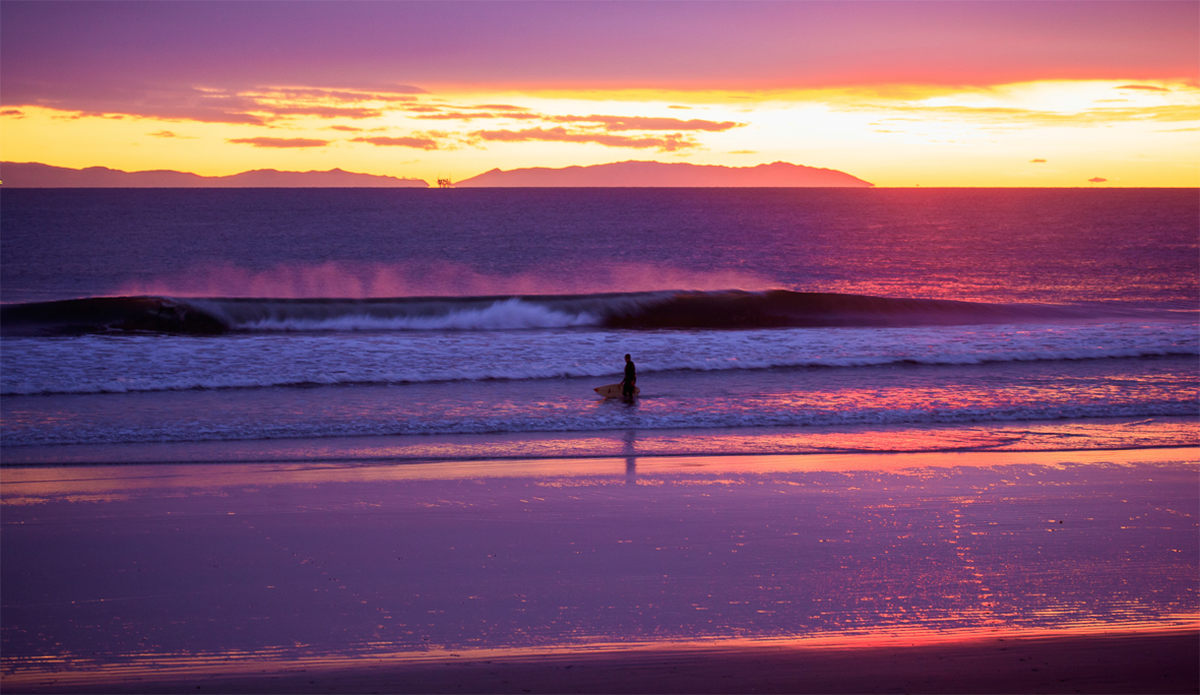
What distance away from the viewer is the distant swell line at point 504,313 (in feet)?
73.2

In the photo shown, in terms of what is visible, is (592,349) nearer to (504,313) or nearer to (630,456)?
(504,313)

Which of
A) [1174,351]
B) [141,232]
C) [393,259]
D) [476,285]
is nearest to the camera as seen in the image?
[1174,351]

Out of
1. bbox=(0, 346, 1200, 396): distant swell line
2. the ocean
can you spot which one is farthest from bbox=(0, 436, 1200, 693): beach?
bbox=(0, 346, 1200, 396): distant swell line

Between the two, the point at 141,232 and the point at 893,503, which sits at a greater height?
the point at 141,232

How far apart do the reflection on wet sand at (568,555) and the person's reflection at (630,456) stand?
0.07 metres

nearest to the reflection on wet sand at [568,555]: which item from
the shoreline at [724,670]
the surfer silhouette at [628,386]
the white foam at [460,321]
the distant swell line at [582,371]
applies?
the shoreline at [724,670]

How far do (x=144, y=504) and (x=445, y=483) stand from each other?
273cm

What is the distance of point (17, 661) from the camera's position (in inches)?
175

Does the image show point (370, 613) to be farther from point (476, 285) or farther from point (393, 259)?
point (393, 259)

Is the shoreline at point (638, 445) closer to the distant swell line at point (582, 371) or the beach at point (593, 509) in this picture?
the beach at point (593, 509)

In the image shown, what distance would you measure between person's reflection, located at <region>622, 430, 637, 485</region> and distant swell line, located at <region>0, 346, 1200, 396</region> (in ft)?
15.9

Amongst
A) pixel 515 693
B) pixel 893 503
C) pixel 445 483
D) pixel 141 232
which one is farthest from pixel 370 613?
pixel 141 232

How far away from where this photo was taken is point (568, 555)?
6055 mm

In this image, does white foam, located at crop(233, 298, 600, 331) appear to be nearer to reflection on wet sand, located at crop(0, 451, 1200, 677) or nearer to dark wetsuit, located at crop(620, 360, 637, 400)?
dark wetsuit, located at crop(620, 360, 637, 400)
